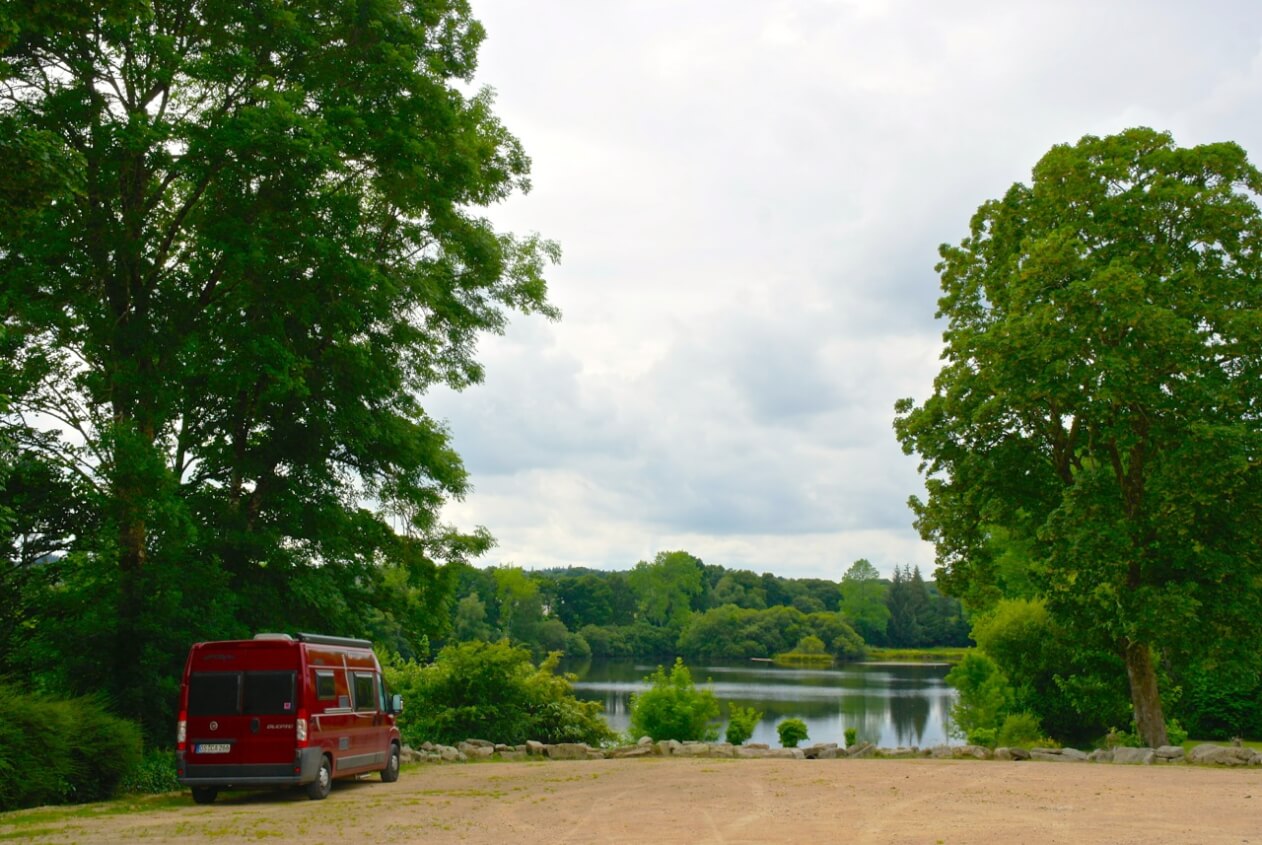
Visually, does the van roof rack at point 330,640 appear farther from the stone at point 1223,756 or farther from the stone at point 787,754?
the stone at point 1223,756

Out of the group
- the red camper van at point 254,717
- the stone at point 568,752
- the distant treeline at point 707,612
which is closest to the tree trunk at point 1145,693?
the stone at point 568,752

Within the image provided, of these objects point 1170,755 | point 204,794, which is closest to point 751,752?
point 1170,755

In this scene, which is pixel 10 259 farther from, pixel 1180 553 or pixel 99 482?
pixel 1180 553

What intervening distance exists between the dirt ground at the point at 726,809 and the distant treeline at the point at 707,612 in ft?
226

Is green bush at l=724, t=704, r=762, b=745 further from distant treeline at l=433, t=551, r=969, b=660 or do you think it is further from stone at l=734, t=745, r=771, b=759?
distant treeline at l=433, t=551, r=969, b=660

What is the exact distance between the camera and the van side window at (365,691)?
578 inches

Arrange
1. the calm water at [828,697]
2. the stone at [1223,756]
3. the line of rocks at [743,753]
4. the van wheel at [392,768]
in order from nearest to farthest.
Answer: the van wheel at [392,768] → the stone at [1223,756] → the line of rocks at [743,753] → the calm water at [828,697]

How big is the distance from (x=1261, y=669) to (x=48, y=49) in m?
24.9

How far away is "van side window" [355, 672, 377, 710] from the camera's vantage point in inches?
578

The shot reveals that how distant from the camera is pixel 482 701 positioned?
2383cm

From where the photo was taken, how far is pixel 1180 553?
61.2ft

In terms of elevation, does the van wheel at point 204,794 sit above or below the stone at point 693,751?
above

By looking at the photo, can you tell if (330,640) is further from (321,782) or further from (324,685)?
(321,782)

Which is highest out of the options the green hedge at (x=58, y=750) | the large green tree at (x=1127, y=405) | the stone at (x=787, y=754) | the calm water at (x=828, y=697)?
the large green tree at (x=1127, y=405)
